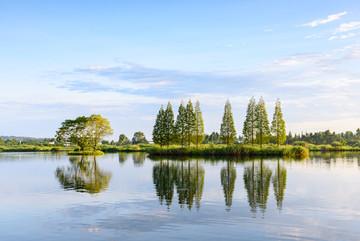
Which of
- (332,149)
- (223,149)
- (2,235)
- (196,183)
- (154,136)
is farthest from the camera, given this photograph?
(332,149)

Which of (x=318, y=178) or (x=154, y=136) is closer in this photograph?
(x=318, y=178)

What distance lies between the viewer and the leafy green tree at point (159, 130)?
7388 cm

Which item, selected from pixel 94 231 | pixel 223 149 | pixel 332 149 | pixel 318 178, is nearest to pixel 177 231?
pixel 94 231

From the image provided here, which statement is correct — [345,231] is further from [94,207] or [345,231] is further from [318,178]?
[318,178]

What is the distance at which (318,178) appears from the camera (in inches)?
951

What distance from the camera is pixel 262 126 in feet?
224

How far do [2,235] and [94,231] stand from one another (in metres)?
3.20

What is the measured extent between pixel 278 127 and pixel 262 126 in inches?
144

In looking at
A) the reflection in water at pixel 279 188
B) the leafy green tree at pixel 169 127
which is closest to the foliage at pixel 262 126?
the leafy green tree at pixel 169 127

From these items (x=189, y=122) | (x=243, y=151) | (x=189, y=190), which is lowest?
(x=189, y=190)

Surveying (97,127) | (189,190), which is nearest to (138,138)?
(97,127)

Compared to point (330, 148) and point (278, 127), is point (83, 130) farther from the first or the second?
point (330, 148)

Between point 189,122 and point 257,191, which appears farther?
point 189,122

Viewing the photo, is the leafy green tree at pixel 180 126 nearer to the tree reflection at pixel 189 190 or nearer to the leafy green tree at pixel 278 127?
the leafy green tree at pixel 278 127
